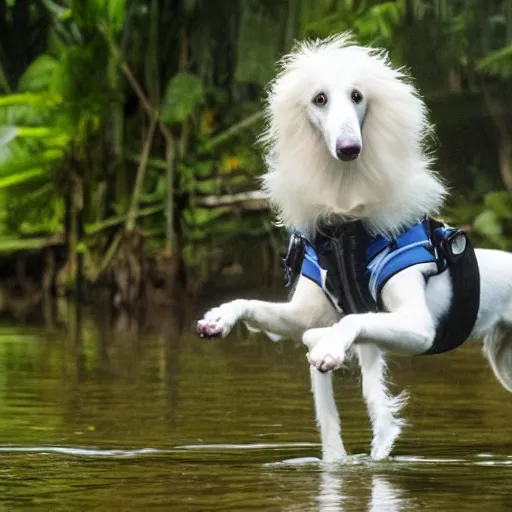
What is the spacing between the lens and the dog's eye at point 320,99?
230 inches

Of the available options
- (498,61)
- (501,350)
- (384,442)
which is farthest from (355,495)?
(498,61)

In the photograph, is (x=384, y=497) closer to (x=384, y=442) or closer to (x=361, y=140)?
(x=384, y=442)

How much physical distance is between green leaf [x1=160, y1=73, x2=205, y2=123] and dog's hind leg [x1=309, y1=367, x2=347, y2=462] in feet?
40.9

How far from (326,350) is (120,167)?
14.7m

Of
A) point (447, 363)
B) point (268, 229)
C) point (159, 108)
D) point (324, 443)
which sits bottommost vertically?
point (324, 443)

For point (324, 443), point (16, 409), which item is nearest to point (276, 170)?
point (324, 443)

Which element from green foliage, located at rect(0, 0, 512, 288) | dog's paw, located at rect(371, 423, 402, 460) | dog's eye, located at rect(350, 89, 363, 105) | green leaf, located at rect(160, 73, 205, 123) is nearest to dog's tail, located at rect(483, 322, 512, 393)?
dog's paw, located at rect(371, 423, 402, 460)

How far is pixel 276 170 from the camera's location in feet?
20.2

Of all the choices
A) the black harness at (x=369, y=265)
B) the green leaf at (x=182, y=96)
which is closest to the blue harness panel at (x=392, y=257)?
the black harness at (x=369, y=265)

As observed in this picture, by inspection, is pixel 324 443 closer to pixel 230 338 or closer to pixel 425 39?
pixel 230 338

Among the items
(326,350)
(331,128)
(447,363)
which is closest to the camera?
(326,350)

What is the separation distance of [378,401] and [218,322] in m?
0.96

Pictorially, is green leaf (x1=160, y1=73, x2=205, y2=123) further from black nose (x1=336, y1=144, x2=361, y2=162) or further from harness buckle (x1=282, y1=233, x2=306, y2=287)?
black nose (x1=336, y1=144, x2=361, y2=162)

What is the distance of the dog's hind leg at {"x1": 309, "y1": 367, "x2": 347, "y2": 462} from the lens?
19.8 ft
